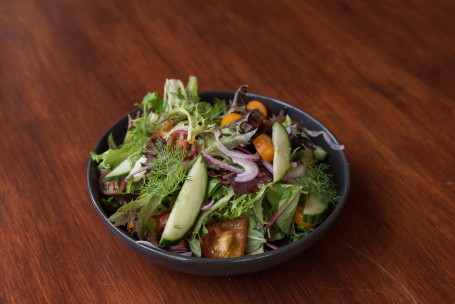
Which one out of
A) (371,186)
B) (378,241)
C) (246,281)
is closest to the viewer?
(246,281)

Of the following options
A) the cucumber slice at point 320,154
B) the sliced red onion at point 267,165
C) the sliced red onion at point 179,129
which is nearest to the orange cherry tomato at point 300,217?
the sliced red onion at point 267,165

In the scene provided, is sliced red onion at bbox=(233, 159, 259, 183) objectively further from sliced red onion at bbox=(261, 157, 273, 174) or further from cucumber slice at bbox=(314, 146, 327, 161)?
cucumber slice at bbox=(314, 146, 327, 161)

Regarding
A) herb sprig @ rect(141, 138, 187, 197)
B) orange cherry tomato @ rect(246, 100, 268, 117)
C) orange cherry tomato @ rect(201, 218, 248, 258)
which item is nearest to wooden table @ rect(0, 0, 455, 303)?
orange cherry tomato @ rect(201, 218, 248, 258)

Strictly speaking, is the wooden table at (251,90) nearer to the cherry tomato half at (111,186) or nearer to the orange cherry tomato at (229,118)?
the cherry tomato half at (111,186)

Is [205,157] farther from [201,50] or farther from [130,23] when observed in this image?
[130,23]

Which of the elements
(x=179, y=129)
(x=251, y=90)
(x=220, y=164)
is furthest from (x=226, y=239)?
(x=251, y=90)

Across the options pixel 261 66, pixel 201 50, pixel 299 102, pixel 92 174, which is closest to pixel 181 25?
pixel 201 50
